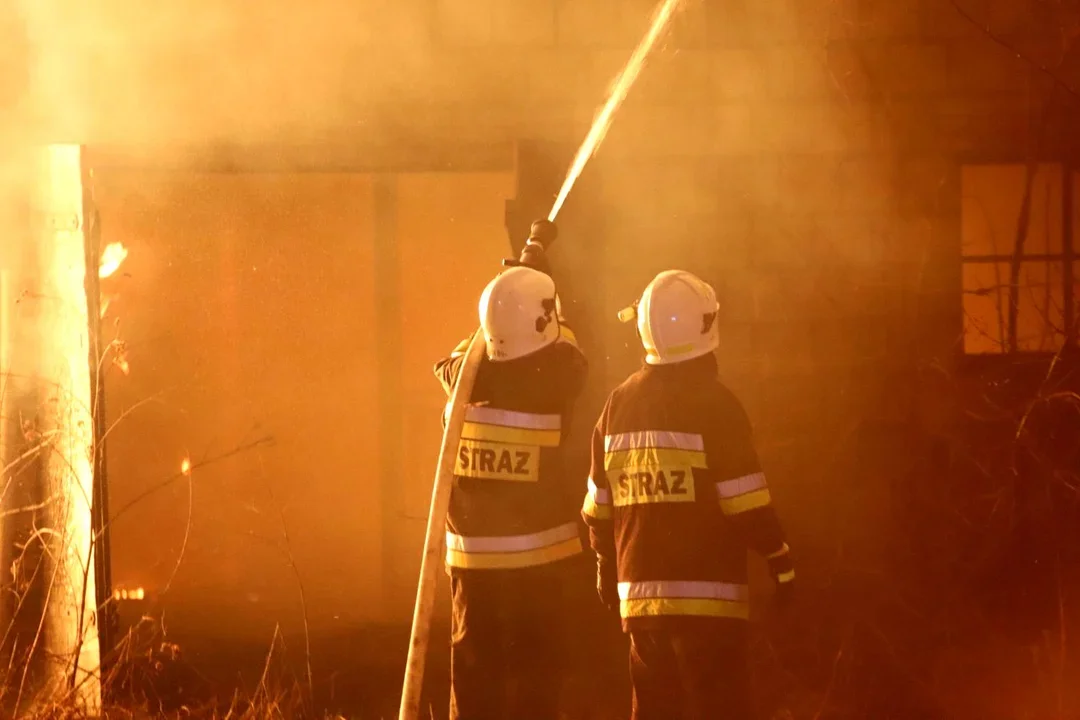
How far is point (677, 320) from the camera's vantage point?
152 inches

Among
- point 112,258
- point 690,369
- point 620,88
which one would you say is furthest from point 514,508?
point 112,258

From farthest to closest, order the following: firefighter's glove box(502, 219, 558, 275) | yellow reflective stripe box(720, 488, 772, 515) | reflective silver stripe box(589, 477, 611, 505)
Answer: firefighter's glove box(502, 219, 558, 275)
reflective silver stripe box(589, 477, 611, 505)
yellow reflective stripe box(720, 488, 772, 515)

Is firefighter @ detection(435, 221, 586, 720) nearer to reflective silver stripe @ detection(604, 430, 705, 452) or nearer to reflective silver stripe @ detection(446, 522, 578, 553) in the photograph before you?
reflective silver stripe @ detection(446, 522, 578, 553)

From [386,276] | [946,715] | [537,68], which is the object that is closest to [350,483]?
[386,276]

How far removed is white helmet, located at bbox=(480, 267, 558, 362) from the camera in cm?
416

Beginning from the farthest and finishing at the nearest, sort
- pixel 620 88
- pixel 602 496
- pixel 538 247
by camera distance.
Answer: pixel 620 88
pixel 538 247
pixel 602 496

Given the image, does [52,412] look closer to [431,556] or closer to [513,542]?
[431,556]

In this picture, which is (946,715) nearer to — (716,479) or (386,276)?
(716,479)

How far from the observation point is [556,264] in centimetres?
505

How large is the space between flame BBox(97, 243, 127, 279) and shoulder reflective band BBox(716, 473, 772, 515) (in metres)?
3.92

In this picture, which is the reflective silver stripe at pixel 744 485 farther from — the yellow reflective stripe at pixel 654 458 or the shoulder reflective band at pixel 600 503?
the shoulder reflective band at pixel 600 503

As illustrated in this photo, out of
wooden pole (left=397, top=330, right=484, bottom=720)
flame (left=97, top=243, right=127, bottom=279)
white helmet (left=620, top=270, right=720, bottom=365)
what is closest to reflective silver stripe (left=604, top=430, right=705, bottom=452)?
white helmet (left=620, top=270, right=720, bottom=365)

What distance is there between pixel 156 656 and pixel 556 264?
3.01 meters

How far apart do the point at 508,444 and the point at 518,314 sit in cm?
54
